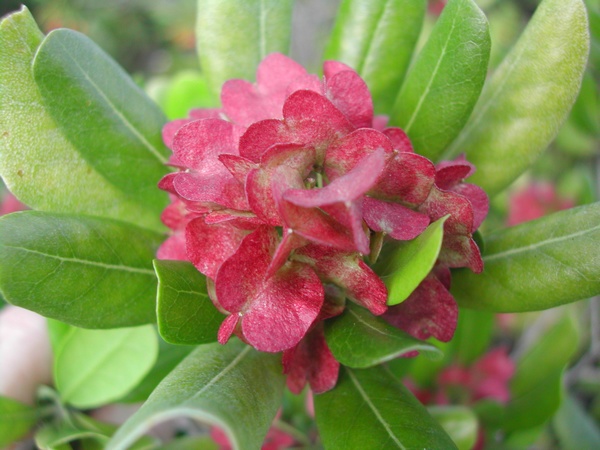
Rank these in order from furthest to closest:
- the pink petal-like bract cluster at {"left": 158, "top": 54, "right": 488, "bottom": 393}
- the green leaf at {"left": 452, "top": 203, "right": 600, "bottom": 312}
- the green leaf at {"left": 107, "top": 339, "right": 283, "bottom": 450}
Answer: the green leaf at {"left": 452, "top": 203, "right": 600, "bottom": 312} < the pink petal-like bract cluster at {"left": 158, "top": 54, "right": 488, "bottom": 393} < the green leaf at {"left": 107, "top": 339, "right": 283, "bottom": 450}

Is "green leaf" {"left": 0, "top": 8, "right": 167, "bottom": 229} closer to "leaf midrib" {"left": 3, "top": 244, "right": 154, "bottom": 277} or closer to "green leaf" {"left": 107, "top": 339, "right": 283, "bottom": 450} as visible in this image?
"leaf midrib" {"left": 3, "top": 244, "right": 154, "bottom": 277}

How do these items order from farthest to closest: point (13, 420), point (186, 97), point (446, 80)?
1. point (186, 97)
2. point (13, 420)
3. point (446, 80)

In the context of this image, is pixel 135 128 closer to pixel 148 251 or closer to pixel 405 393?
pixel 148 251

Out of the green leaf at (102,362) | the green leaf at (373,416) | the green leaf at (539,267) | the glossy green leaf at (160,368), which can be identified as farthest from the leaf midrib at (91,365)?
the green leaf at (539,267)

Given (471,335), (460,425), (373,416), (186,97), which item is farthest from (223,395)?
(471,335)

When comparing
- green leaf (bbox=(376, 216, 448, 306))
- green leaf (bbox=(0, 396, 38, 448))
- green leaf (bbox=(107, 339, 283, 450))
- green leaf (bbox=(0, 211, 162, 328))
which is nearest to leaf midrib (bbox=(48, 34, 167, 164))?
green leaf (bbox=(0, 211, 162, 328))

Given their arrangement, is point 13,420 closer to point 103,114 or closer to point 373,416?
point 103,114

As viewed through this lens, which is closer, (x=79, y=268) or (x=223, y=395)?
(x=223, y=395)
